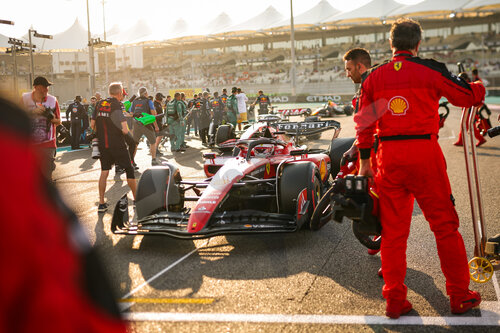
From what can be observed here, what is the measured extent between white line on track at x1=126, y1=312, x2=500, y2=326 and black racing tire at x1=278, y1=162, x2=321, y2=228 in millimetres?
1786

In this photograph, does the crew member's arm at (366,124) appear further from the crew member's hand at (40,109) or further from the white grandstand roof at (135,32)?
the white grandstand roof at (135,32)

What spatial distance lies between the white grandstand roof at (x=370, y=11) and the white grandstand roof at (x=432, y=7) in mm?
2232

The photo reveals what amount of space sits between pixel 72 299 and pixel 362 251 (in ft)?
14.0

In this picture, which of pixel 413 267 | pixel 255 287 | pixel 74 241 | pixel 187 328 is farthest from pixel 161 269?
pixel 74 241

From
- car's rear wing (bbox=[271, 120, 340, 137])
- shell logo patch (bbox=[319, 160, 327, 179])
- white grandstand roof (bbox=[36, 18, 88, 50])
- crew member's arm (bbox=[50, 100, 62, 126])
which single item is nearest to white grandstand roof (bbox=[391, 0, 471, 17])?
car's rear wing (bbox=[271, 120, 340, 137])

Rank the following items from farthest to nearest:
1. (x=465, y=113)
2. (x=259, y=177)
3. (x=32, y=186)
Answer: (x=259, y=177)
(x=465, y=113)
(x=32, y=186)

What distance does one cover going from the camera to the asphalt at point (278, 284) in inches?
124

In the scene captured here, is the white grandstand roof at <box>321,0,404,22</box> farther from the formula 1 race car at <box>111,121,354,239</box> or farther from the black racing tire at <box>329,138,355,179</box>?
the formula 1 race car at <box>111,121,354,239</box>

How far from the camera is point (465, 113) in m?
3.56

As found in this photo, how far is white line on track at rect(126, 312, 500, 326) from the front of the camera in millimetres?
3090

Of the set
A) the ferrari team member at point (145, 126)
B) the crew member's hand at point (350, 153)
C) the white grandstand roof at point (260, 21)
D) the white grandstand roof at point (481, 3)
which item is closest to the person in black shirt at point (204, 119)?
the ferrari team member at point (145, 126)

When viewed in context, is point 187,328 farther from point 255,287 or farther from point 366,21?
point 366,21

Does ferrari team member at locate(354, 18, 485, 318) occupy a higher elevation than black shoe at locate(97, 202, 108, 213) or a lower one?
higher

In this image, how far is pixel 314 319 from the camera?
126 inches
